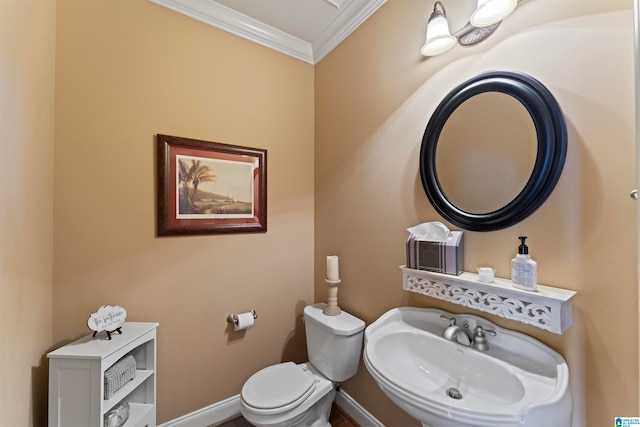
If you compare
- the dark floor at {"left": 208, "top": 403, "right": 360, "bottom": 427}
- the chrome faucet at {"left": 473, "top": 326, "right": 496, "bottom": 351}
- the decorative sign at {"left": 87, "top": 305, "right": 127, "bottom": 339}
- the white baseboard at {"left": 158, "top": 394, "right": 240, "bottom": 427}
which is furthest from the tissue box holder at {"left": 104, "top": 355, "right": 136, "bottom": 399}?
the chrome faucet at {"left": 473, "top": 326, "right": 496, "bottom": 351}

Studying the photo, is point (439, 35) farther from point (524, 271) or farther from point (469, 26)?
point (524, 271)

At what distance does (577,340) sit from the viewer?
84 cm

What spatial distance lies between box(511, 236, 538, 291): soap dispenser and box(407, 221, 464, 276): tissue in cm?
20

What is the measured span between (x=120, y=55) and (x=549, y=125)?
6.63 feet

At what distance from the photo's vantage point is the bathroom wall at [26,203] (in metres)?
0.89

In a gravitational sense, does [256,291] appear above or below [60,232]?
below

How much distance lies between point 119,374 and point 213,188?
40.7 inches

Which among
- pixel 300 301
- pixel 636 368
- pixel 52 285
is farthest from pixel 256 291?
pixel 636 368

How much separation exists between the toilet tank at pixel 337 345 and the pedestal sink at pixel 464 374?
1.13 ft

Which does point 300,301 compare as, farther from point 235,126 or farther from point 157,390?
point 235,126

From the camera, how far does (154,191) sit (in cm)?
147

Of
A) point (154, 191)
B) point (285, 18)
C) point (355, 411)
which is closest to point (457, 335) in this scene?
point (355, 411)

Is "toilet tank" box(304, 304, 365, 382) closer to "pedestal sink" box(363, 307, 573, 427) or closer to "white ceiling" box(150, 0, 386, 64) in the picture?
"pedestal sink" box(363, 307, 573, 427)

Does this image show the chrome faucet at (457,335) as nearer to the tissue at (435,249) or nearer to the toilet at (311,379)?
the tissue at (435,249)
